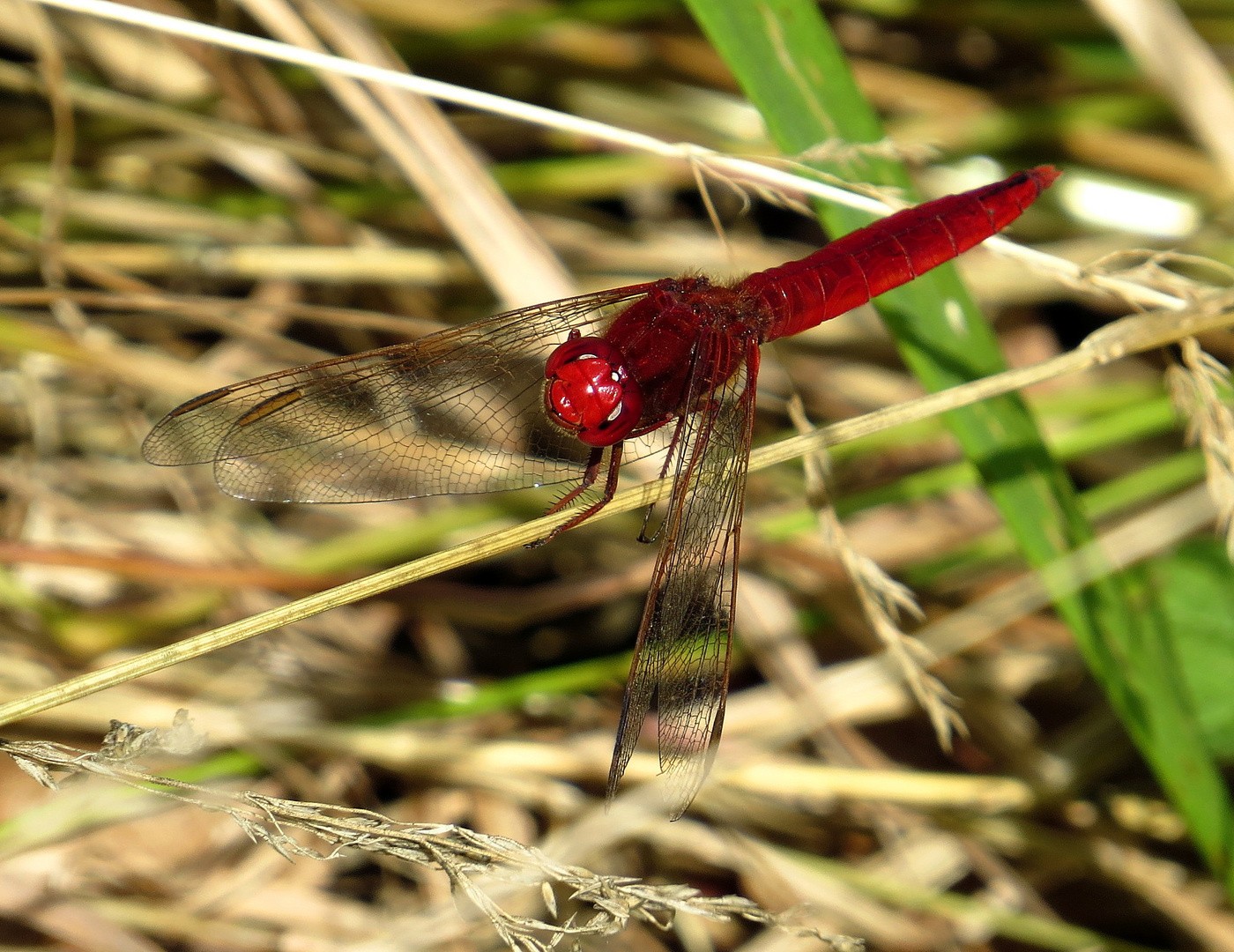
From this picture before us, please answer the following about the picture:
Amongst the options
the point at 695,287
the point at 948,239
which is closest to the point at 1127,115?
the point at 948,239

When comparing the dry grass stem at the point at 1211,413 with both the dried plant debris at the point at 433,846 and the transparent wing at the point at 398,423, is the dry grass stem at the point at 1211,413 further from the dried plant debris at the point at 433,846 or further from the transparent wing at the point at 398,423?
the transparent wing at the point at 398,423

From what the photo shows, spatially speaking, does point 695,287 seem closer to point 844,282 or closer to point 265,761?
point 844,282

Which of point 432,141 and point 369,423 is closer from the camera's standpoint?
point 369,423

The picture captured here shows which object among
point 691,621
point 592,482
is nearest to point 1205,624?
point 691,621

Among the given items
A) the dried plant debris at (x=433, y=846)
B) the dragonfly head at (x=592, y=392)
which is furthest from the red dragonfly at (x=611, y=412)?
the dried plant debris at (x=433, y=846)

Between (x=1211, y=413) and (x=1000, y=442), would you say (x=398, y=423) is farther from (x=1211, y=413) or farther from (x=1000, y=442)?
(x=1211, y=413)

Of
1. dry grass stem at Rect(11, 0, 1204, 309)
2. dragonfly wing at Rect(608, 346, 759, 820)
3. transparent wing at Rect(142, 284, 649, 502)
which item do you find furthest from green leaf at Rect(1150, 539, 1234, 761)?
transparent wing at Rect(142, 284, 649, 502)
